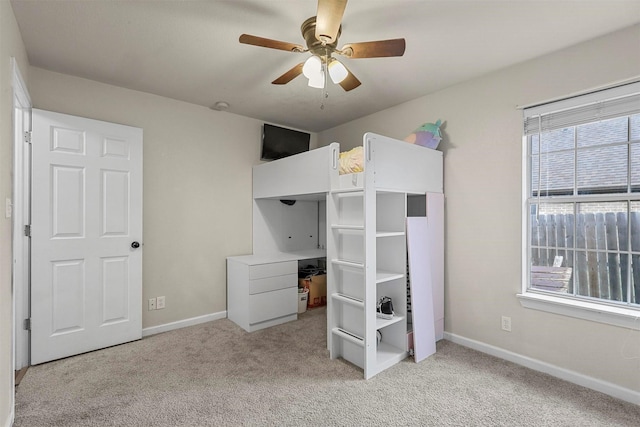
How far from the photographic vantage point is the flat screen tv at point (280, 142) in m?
3.90

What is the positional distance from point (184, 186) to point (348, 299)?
2151mm

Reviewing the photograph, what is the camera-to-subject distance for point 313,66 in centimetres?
196

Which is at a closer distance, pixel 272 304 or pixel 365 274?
pixel 365 274

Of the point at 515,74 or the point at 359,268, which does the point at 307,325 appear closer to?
the point at 359,268

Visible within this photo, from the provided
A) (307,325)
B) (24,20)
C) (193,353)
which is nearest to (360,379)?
(307,325)

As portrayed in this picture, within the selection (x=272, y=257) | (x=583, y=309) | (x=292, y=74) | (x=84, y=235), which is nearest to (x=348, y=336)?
(x=272, y=257)

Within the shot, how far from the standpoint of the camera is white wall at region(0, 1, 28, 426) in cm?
163

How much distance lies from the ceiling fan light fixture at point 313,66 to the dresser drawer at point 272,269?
198 cm

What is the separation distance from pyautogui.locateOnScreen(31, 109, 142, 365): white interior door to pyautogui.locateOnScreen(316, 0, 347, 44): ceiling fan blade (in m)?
2.18

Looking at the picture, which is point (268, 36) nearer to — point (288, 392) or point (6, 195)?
point (6, 195)

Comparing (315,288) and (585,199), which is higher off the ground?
(585,199)

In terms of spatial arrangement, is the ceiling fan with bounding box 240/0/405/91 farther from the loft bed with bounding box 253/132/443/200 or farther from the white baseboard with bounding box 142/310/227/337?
the white baseboard with bounding box 142/310/227/337

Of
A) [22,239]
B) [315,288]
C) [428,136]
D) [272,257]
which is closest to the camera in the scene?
[22,239]

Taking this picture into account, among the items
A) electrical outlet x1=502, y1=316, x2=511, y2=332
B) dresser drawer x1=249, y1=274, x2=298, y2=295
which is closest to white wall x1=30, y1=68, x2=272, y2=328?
dresser drawer x1=249, y1=274, x2=298, y2=295
